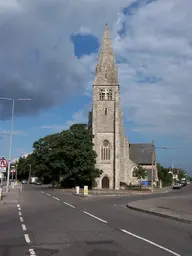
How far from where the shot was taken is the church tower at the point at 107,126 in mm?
77750

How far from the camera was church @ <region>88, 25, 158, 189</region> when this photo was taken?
77875 millimetres

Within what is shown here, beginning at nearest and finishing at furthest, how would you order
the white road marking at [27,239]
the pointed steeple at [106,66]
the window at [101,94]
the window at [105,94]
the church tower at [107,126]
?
the white road marking at [27,239] → the church tower at [107,126] → the window at [105,94] → the window at [101,94] → the pointed steeple at [106,66]

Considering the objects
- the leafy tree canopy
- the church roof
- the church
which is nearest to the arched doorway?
the church

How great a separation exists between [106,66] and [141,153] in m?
35.0

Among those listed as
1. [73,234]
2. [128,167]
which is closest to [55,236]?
[73,234]

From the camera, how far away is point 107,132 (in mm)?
79438

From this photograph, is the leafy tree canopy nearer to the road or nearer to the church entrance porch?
the church entrance porch

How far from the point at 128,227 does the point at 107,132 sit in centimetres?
6559

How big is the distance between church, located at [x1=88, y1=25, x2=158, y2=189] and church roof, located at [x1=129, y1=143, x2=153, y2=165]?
19.9m

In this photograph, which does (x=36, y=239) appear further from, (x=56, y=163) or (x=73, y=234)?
(x=56, y=163)

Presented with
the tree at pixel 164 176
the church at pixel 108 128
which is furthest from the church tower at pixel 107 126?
the tree at pixel 164 176

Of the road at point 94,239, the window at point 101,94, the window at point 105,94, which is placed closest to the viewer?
the road at point 94,239

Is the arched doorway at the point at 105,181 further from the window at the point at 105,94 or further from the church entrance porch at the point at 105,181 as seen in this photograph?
the window at the point at 105,94

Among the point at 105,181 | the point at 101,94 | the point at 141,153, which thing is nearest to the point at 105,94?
the point at 101,94
